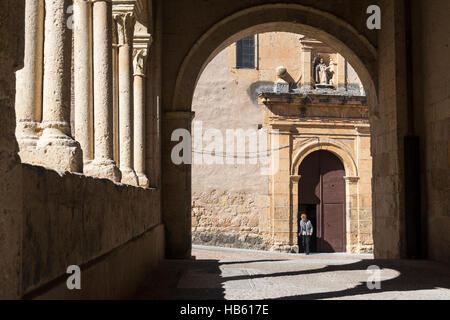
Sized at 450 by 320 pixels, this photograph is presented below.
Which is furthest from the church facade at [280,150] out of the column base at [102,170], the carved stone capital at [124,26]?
the column base at [102,170]

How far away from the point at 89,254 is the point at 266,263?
511 cm

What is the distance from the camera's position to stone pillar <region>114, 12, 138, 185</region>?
24.3 ft

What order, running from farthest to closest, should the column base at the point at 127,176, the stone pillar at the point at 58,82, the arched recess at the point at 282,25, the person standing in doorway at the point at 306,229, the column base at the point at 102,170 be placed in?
the person standing in doorway at the point at 306,229, the arched recess at the point at 282,25, the column base at the point at 127,176, the column base at the point at 102,170, the stone pillar at the point at 58,82

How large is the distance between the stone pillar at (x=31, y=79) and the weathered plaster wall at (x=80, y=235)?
1.82 feet

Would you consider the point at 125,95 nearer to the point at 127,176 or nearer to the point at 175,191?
the point at 127,176

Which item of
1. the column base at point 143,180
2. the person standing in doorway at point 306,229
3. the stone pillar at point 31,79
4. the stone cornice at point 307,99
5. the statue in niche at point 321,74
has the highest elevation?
the statue in niche at point 321,74

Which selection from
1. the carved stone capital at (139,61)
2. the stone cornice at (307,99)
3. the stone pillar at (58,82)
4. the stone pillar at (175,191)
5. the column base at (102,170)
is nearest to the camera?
the stone pillar at (58,82)

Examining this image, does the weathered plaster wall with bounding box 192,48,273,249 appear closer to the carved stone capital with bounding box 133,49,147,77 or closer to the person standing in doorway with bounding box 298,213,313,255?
the person standing in doorway with bounding box 298,213,313,255

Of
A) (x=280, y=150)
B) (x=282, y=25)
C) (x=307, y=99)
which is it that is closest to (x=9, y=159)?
(x=282, y=25)

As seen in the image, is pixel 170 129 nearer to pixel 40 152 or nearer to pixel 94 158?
pixel 94 158

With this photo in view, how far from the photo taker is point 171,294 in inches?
216

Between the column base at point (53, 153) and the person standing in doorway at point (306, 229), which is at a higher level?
the column base at point (53, 153)

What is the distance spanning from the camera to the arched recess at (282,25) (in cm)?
977

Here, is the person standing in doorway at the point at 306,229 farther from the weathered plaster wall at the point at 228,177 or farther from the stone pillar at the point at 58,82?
the stone pillar at the point at 58,82
